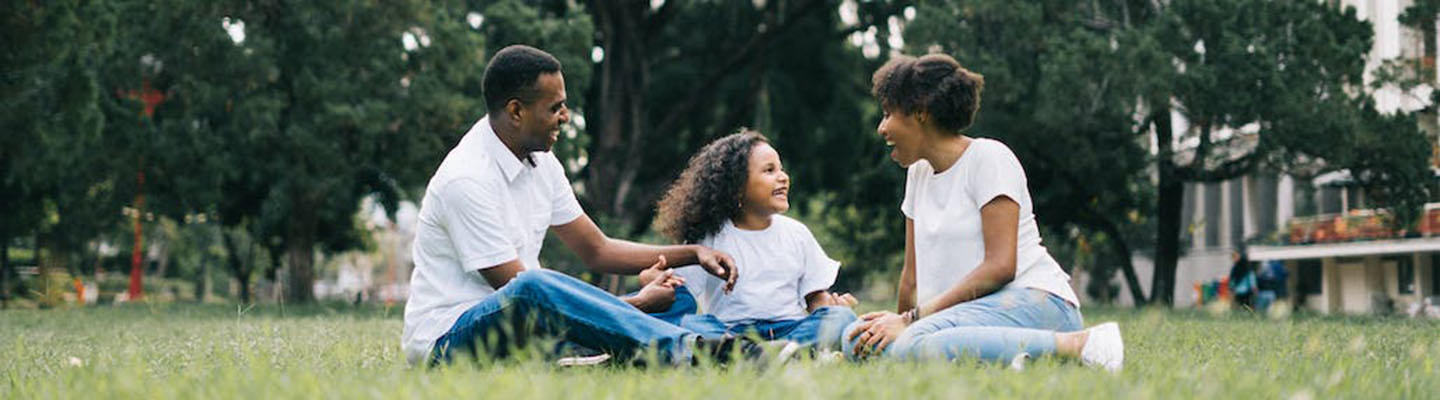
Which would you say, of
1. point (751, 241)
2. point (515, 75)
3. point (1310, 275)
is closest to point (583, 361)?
point (515, 75)

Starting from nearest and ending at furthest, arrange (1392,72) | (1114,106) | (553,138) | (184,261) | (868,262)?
(553,138)
(1392,72)
(1114,106)
(868,262)
(184,261)

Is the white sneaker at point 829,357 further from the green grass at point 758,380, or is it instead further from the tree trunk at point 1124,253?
the tree trunk at point 1124,253

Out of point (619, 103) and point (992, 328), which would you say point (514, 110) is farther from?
point (619, 103)

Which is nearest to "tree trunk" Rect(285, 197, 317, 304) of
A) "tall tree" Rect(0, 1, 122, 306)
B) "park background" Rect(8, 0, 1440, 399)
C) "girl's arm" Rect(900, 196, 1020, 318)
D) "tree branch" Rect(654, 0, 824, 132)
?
"park background" Rect(8, 0, 1440, 399)

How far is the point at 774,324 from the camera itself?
6207 mm

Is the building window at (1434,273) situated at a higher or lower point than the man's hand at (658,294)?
lower

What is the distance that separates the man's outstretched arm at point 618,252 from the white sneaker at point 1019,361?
57.8 inches

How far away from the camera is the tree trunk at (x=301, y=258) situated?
22.2 m

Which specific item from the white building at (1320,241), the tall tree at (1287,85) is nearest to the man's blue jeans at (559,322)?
the tall tree at (1287,85)

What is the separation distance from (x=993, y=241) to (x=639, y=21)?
20.7 metres

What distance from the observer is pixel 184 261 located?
49812mm

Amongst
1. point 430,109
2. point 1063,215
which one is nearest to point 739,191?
point 430,109

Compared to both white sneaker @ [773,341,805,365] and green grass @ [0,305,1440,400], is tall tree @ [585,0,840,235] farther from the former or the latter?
white sneaker @ [773,341,805,365]

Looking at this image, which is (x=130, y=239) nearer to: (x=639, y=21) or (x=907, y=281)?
(x=639, y=21)
